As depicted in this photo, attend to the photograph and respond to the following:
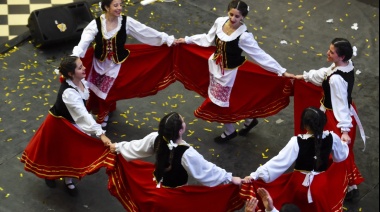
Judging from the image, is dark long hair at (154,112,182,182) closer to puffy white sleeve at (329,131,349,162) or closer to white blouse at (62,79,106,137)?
white blouse at (62,79,106,137)

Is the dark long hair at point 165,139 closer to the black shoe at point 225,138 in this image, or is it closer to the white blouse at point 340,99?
the white blouse at point 340,99

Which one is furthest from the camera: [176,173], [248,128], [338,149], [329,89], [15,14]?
[15,14]

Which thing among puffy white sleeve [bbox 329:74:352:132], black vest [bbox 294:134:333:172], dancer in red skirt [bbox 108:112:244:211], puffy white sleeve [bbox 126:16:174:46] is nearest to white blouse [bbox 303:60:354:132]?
puffy white sleeve [bbox 329:74:352:132]

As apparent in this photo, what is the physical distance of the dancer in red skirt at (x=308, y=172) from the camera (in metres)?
4.21

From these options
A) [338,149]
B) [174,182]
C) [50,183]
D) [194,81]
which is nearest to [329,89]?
[338,149]

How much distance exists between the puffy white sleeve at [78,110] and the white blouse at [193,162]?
0.99 feet

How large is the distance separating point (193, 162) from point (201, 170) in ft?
0.23

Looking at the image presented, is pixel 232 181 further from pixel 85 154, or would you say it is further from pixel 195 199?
pixel 85 154

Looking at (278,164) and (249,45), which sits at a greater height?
(249,45)

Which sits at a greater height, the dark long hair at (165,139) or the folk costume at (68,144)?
the dark long hair at (165,139)

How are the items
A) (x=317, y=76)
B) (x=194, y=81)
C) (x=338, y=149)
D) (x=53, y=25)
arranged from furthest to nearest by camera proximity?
(x=53, y=25)
(x=194, y=81)
(x=317, y=76)
(x=338, y=149)

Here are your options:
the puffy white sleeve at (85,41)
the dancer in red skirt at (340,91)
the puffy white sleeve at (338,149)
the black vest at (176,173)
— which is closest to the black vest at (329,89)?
the dancer in red skirt at (340,91)

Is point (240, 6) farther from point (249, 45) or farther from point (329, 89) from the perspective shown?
point (329, 89)

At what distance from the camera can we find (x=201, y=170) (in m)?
4.16
